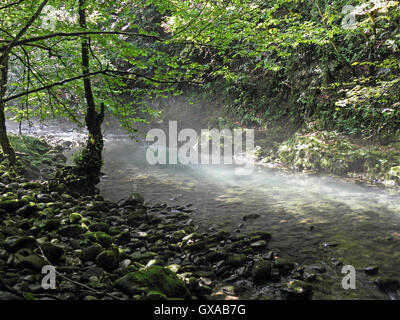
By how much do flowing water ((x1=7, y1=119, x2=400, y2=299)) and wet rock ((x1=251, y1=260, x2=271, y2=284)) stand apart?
181 mm

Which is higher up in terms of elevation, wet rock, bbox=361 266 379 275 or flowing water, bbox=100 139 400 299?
flowing water, bbox=100 139 400 299

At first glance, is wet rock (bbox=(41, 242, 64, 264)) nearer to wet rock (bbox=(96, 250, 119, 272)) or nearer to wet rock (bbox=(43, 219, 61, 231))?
wet rock (bbox=(96, 250, 119, 272))

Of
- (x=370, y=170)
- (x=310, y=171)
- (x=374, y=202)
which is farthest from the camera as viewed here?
(x=310, y=171)

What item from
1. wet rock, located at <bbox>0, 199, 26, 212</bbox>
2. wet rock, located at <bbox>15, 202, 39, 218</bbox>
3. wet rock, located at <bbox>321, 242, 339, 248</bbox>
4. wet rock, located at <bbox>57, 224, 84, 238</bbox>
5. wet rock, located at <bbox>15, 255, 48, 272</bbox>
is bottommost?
wet rock, located at <bbox>321, 242, 339, 248</bbox>

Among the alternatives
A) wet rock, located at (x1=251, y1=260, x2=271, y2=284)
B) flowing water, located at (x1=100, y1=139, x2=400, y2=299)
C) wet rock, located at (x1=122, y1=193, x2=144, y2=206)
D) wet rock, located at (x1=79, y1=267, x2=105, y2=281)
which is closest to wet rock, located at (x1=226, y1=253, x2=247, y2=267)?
wet rock, located at (x1=251, y1=260, x2=271, y2=284)

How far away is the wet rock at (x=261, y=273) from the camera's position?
385 centimetres

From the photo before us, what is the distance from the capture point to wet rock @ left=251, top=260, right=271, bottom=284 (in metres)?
3.85

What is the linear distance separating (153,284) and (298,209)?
5.27m

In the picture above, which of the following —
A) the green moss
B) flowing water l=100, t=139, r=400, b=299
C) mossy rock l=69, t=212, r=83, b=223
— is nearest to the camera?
flowing water l=100, t=139, r=400, b=299

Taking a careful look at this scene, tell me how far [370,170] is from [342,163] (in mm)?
1089
